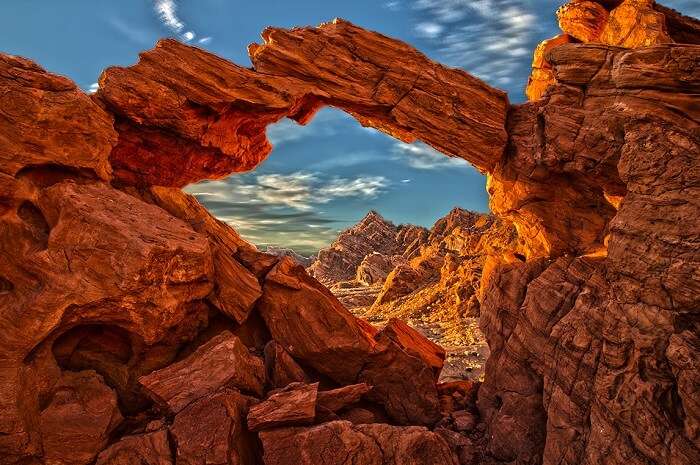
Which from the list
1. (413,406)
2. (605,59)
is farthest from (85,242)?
(605,59)

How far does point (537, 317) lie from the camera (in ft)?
75.5

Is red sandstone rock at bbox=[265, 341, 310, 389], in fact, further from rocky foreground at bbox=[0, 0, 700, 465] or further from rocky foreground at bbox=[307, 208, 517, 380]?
rocky foreground at bbox=[307, 208, 517, 380]

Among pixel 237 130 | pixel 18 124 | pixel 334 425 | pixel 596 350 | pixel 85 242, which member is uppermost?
pixel 237 130

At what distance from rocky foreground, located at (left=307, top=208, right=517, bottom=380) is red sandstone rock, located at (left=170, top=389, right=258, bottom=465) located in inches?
867

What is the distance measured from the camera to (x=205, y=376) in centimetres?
2052

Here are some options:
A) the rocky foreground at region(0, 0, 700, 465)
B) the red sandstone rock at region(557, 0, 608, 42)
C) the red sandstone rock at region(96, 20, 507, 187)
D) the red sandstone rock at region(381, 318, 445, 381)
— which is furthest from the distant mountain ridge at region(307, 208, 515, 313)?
the red sandstone rock at region(557, 0, 608, 42)

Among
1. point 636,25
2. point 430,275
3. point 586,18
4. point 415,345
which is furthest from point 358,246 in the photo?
point 636,25

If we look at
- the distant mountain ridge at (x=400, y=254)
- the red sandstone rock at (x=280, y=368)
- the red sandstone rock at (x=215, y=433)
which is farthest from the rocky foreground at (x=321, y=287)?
the distant mountain ridge at (x=400, y=254)

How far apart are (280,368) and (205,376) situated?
4.32m

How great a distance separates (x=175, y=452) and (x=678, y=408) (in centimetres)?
2032

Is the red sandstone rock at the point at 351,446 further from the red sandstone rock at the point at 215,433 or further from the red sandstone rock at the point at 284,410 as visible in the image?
the red sandstone rock at the point at 215,433

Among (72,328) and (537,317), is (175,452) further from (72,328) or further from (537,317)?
(537,317)

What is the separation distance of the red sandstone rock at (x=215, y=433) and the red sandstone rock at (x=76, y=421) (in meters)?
3.91

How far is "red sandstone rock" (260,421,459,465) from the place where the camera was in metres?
17.8
